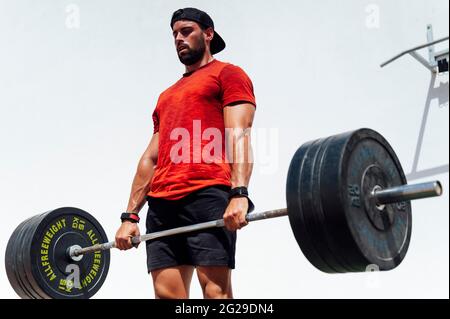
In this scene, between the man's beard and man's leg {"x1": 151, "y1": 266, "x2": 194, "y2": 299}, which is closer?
man's leg {"x1": 151, "y1": 266, "x2": 194, "y2": 299}

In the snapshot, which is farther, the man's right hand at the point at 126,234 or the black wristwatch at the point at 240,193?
the man's right hand at the point at 126,234

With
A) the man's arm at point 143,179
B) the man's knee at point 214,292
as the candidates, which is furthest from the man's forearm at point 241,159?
the man's arm at point 143,179

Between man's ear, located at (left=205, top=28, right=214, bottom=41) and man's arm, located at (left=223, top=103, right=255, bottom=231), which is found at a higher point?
man's ear, located at (left=205, top=28, right=214, bottom=41)

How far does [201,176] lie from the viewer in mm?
1401

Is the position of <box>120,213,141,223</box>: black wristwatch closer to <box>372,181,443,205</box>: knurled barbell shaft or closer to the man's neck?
the man's neck

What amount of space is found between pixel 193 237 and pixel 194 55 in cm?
52

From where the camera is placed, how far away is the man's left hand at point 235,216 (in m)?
1.27

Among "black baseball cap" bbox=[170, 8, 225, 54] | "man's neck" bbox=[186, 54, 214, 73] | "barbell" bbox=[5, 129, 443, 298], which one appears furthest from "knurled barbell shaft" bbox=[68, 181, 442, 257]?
"black baseball cap" bbox=[170, 8, 225, 54]

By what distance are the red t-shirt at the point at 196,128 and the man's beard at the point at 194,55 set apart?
51mm

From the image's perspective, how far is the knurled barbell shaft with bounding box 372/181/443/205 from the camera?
1.10m

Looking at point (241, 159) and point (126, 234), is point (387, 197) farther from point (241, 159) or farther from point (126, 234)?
point (126, 234)

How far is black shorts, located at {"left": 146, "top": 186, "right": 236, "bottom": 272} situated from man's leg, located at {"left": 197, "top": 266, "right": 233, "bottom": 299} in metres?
0.02

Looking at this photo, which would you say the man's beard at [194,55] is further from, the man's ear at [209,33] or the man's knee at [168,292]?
the man's knee at [168,292]
